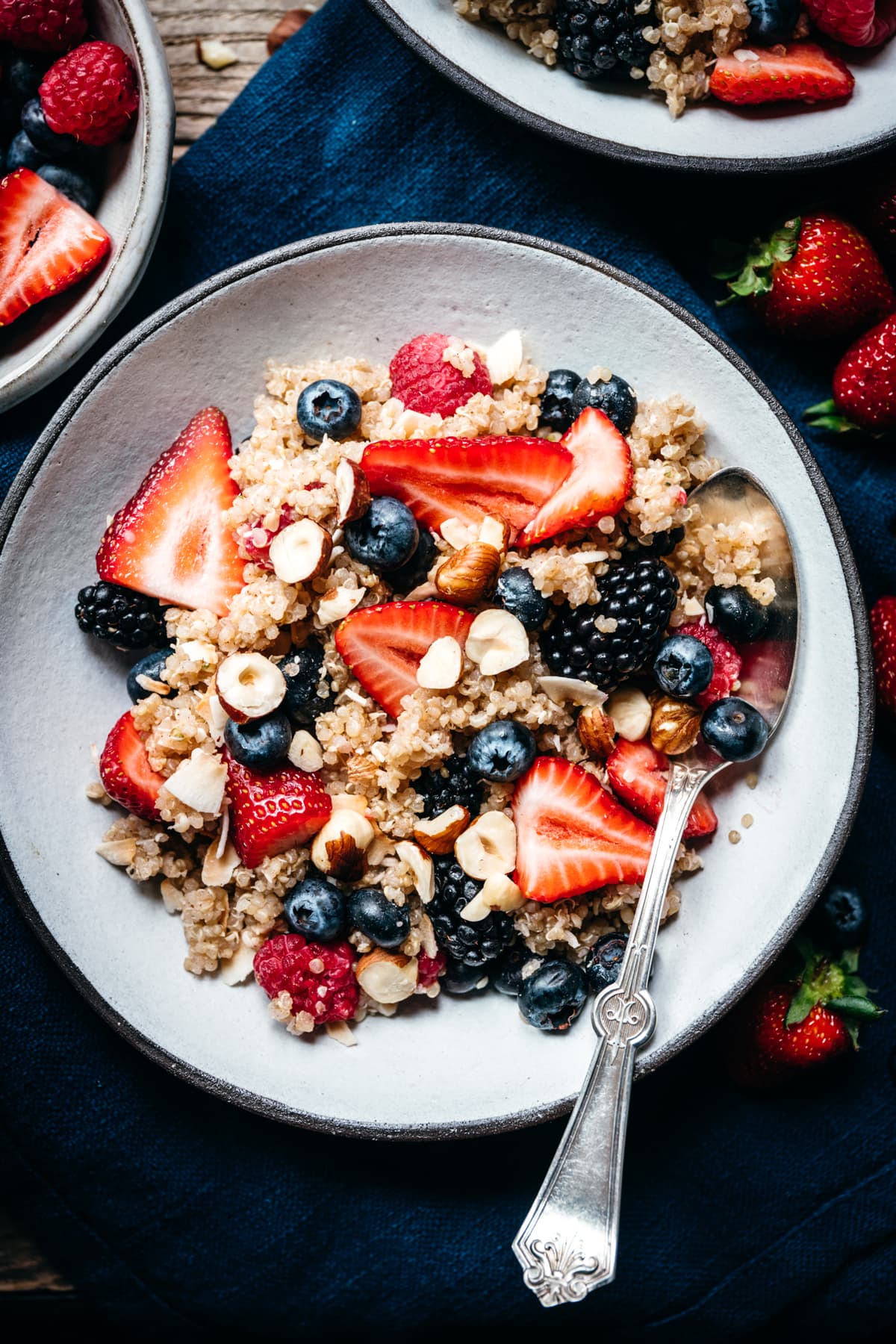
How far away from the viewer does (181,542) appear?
129cm

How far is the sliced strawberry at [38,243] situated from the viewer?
4.52ft

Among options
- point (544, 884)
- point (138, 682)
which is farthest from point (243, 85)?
point (544, 884)

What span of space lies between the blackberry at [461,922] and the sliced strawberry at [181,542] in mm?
435

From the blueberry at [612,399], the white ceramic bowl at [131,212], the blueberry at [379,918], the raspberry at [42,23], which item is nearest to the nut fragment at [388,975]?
the blueberry at [379,918]

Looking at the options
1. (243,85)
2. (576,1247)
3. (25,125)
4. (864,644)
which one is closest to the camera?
(576,1247)

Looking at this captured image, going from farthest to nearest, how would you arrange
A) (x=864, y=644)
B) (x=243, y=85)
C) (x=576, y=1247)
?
(x=243, y=85) → (x=864, y=644) → (x=576, y=1247)

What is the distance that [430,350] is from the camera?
131 cm

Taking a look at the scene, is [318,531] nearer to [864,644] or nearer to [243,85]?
[864,644]

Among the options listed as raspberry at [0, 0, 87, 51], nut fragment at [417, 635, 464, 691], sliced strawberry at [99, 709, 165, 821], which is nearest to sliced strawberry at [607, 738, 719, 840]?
nut fragment at [417, 635, 464, 691]

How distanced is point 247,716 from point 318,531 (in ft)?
0.77

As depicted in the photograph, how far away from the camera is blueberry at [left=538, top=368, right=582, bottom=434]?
1323 mm

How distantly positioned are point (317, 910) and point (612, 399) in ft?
2.40

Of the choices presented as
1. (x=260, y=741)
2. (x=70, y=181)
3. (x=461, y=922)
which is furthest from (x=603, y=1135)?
(x=70, y=181)

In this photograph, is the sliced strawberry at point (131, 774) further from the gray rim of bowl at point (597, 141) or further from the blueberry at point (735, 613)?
the gray rim of bowl at point (597, 141)
